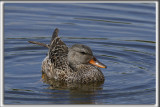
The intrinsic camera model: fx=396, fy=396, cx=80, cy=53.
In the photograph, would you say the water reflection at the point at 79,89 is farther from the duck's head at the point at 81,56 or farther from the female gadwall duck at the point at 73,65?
the duck's head at the point at 81,56

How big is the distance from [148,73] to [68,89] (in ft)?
7.43

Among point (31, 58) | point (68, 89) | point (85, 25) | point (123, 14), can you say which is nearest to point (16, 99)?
point (68, 89)

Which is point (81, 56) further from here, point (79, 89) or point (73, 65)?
point (79, 89)

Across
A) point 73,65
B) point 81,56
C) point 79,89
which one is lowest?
point 79,89

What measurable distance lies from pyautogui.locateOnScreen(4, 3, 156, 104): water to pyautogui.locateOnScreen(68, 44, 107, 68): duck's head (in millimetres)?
581

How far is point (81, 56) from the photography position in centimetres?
1010

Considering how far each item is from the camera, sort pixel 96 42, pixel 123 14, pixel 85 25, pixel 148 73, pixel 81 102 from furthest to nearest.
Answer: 1. pixel 123 14
2. pixel 85 25
3. pixel 96 42
4. pixel 148 73
5. pixel 81 102

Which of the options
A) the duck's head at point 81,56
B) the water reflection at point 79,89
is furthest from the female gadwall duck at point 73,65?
the water reflection at point 79,89

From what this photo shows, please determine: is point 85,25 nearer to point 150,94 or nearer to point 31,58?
point 31,58

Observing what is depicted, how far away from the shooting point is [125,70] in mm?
10414

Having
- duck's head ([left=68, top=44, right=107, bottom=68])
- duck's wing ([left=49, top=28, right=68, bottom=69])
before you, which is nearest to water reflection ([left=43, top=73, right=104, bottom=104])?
duck's wing ([left=49, top=28, right=68, bottom=69])

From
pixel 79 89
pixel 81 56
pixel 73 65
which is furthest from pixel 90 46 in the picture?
pixel 79 89

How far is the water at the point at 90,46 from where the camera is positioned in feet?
29.0

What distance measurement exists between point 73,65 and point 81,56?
379mm
